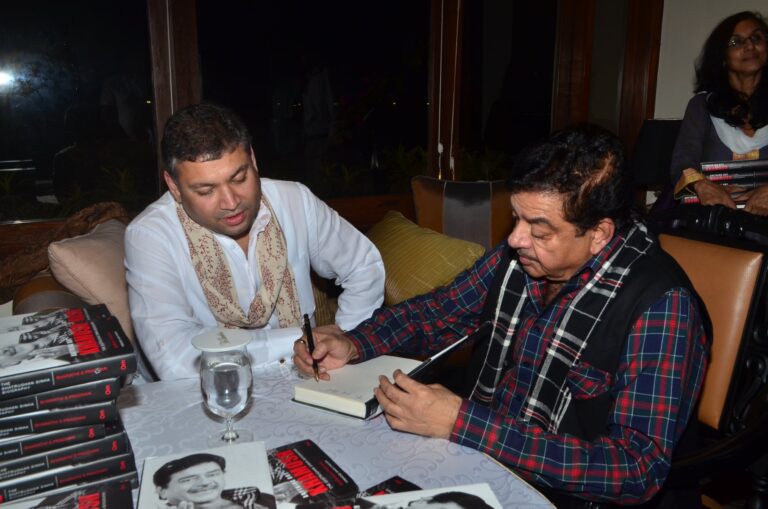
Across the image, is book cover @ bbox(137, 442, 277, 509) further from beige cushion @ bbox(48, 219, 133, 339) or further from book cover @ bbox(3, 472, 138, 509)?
beige cushion @ bbox(48, 219, 133, 339)

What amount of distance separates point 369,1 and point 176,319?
8.65 ft

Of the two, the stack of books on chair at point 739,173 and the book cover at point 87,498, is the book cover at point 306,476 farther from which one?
the stack of books on chair at point 739,173

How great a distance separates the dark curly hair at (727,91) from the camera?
2826 millimetres

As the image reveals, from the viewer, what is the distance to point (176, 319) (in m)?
1.71

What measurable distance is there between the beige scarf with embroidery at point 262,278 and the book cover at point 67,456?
2.89ft

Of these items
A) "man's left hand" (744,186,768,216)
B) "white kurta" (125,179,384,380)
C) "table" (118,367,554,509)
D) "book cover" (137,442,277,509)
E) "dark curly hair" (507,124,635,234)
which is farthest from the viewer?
"man's left hand" (744,186,768,216)

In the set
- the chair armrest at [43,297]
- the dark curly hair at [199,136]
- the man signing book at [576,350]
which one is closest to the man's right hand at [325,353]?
the man signing book at [576,350]

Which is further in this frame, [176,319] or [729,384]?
[176,319]

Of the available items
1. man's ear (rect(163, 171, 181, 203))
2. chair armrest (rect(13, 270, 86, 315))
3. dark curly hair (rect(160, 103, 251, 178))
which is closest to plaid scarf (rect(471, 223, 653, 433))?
dark curly hair (rect(160, 103, 251, 178))

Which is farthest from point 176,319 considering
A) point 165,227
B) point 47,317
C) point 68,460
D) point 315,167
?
point 315,167

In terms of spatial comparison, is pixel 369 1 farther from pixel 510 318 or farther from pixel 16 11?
pixel 510 318

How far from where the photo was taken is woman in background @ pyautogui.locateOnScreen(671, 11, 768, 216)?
112 inches

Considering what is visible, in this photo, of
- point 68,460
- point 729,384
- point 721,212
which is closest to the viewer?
point 68,460

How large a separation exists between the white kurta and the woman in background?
4.84ft
